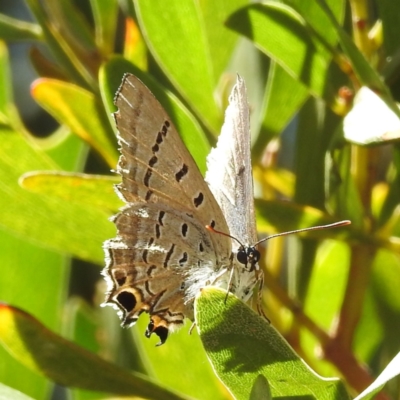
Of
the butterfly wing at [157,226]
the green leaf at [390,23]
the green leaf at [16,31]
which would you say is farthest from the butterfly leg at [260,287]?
the green leaf at [16,31]

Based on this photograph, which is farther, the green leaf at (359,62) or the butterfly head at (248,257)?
the butterfly head at (248,257)

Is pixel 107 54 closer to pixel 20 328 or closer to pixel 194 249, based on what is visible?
pixel 194 249

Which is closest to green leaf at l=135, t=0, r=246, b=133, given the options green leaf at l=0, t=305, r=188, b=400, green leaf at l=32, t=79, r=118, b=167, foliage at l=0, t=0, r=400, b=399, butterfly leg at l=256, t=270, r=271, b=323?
foliage at l=0, t=0, r=400, b=399

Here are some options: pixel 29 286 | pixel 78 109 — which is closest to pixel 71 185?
pixel 78 109

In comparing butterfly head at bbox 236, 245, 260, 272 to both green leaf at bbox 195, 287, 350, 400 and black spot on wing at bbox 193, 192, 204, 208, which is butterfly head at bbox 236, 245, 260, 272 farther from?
green leaf at bbox 195, 287, 350, 400

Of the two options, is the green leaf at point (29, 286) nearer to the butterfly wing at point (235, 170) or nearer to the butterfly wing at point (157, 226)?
the butterfly wing at point (157, 226)

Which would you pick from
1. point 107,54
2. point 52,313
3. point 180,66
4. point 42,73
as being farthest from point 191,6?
point 52,313

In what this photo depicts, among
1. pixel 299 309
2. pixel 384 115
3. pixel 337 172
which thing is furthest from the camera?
pixel 299 309
